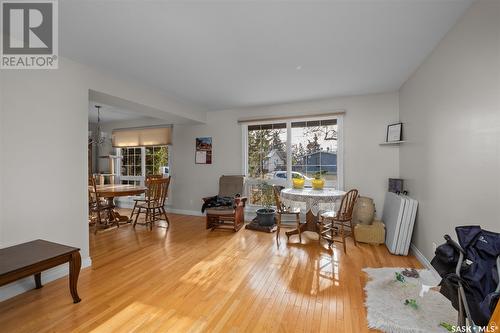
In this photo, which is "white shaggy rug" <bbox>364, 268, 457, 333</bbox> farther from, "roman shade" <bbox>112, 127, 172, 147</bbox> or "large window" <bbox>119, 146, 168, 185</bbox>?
"large window" <bbox>119, 146, 168, 185</bbox>

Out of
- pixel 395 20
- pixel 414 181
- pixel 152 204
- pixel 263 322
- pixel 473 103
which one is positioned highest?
pixel 395 20

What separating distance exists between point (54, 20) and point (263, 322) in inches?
119

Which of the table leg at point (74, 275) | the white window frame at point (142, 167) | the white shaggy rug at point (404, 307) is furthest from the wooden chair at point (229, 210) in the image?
the white shaggy rug at point (404, 307)

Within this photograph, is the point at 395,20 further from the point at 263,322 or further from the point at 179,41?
the point at 263,322

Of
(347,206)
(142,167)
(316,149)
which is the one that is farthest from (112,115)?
(347,206)

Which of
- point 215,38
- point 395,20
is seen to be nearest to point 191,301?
point 215,38

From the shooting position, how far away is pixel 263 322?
5.61ft

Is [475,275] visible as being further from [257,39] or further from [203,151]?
[203,151]

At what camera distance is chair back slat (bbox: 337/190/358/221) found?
3123mm

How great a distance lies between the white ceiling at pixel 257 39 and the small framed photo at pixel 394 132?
690 millimetres

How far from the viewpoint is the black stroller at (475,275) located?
1.09 metres

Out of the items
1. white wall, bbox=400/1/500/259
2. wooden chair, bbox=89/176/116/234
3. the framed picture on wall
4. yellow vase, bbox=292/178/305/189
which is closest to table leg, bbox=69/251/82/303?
wooden chair, bbox=89/176/116/234

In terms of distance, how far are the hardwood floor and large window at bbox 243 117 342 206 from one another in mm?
1471

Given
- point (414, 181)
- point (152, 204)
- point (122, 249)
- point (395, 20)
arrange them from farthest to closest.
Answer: point (152, 204)
point (122, 249)
point (414, 181)
point (395, 20)
